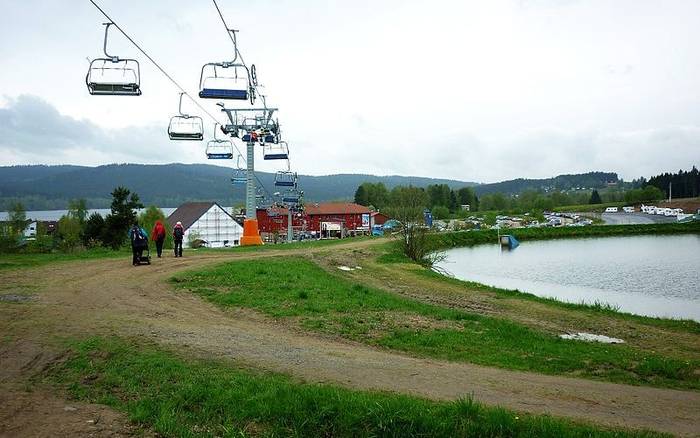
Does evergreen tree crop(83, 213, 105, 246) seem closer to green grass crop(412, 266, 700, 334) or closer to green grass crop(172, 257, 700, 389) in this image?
green grass crop(412, 266, 700, 334)

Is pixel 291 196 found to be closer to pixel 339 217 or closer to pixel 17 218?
pixel 17 218

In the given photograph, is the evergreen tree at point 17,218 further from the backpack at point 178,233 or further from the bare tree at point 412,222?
the backpack at point 178,233

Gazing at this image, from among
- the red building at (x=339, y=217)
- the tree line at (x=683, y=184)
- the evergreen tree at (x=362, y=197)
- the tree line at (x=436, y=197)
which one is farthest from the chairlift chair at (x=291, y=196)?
the tree line at (x=683, y=184)

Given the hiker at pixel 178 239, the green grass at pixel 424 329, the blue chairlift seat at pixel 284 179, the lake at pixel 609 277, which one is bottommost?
the lake at pixel 609 277

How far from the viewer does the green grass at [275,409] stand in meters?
7.18

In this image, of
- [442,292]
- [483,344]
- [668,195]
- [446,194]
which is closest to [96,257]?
→ [442,292]

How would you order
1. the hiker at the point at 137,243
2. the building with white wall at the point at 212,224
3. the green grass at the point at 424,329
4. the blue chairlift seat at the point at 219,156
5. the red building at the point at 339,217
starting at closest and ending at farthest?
the green grass at the point at 424,329 < the hiker at the point at 137,243 < the blue chairlift seat at the point at 219,156 < the building with white wall at the point at 212,224 < the red building at the point at 339,217

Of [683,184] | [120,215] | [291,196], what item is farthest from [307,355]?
[683,184]

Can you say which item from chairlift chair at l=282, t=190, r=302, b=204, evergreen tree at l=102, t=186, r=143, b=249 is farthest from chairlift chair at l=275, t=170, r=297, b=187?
evergreen tree at l=102, t=186, r=143, b=249

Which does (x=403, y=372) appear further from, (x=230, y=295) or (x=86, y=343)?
(x=230, y=295)

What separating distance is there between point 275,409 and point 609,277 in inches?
1416

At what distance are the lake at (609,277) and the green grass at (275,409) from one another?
19386 millimetres

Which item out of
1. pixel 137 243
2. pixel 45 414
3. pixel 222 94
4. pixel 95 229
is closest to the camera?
pixel 45 414

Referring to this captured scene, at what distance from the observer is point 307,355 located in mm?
10508
